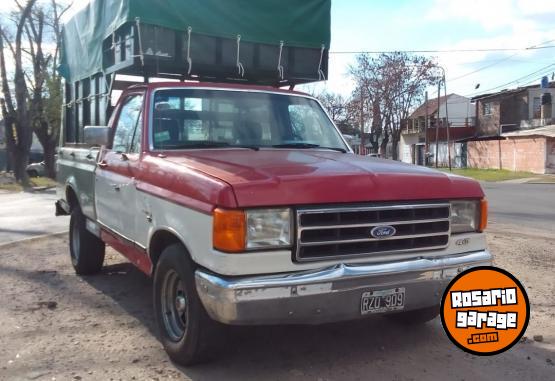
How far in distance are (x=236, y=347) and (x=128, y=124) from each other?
2.29 metres

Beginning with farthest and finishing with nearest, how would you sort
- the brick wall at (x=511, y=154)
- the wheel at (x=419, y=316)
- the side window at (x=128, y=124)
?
the brick wall at (x=511, y=154) → the side window at (x=128, y=124) → the wheel at (x=419, y=316)

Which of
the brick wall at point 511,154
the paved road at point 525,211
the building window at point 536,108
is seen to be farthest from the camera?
the building window at point 536,108

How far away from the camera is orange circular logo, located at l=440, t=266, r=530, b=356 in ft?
8.82

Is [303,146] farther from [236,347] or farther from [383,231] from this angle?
[236,347]

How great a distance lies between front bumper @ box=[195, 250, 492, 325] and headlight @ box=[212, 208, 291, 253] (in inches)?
7.4

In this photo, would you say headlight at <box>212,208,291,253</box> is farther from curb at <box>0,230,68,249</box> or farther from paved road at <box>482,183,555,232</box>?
paved road at <box>482,183,555,232</box>

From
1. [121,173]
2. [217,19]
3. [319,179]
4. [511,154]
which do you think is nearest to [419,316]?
[319,179]

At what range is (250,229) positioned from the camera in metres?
3.26

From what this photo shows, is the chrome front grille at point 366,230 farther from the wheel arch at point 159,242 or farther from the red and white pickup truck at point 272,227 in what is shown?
the wheel arch at point 159,242

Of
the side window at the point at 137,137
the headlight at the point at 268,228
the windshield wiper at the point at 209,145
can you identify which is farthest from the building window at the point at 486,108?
the headlight at the point at 268,228

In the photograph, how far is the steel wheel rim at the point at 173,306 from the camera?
386cm

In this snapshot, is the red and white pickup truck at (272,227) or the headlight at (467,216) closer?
the red and white pickup truck at (272,227)

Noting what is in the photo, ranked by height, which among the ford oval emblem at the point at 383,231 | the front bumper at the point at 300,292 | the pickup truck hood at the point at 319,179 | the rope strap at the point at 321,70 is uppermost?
the rope strap at the point at 321,70

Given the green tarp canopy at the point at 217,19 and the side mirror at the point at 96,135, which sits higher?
the green tarp canopy at the point at 217,19
